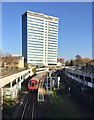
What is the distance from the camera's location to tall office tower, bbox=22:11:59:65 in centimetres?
8438

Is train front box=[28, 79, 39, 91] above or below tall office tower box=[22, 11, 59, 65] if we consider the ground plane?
below

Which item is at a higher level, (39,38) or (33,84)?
(39,38)

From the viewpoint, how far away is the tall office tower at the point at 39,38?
84.4 meters

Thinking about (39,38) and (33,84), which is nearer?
(33,84)

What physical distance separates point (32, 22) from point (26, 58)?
90.6ft

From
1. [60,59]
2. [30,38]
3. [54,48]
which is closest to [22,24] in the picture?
[30,38]

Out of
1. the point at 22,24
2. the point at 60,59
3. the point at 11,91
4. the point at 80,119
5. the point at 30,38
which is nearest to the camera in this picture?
the point at 80,119

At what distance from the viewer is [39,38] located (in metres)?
88.6

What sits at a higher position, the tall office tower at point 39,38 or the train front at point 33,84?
the tall office tower at point 39,38

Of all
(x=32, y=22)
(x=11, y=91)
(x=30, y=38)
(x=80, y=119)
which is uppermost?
(x=32, y=22)

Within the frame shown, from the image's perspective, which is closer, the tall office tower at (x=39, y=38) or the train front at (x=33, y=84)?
the train front at (x=33, y=84)

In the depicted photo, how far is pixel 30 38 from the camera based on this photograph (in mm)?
84188

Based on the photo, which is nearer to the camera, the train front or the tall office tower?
the train front

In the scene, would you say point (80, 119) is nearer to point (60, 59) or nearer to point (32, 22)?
A: point (32, 22)
